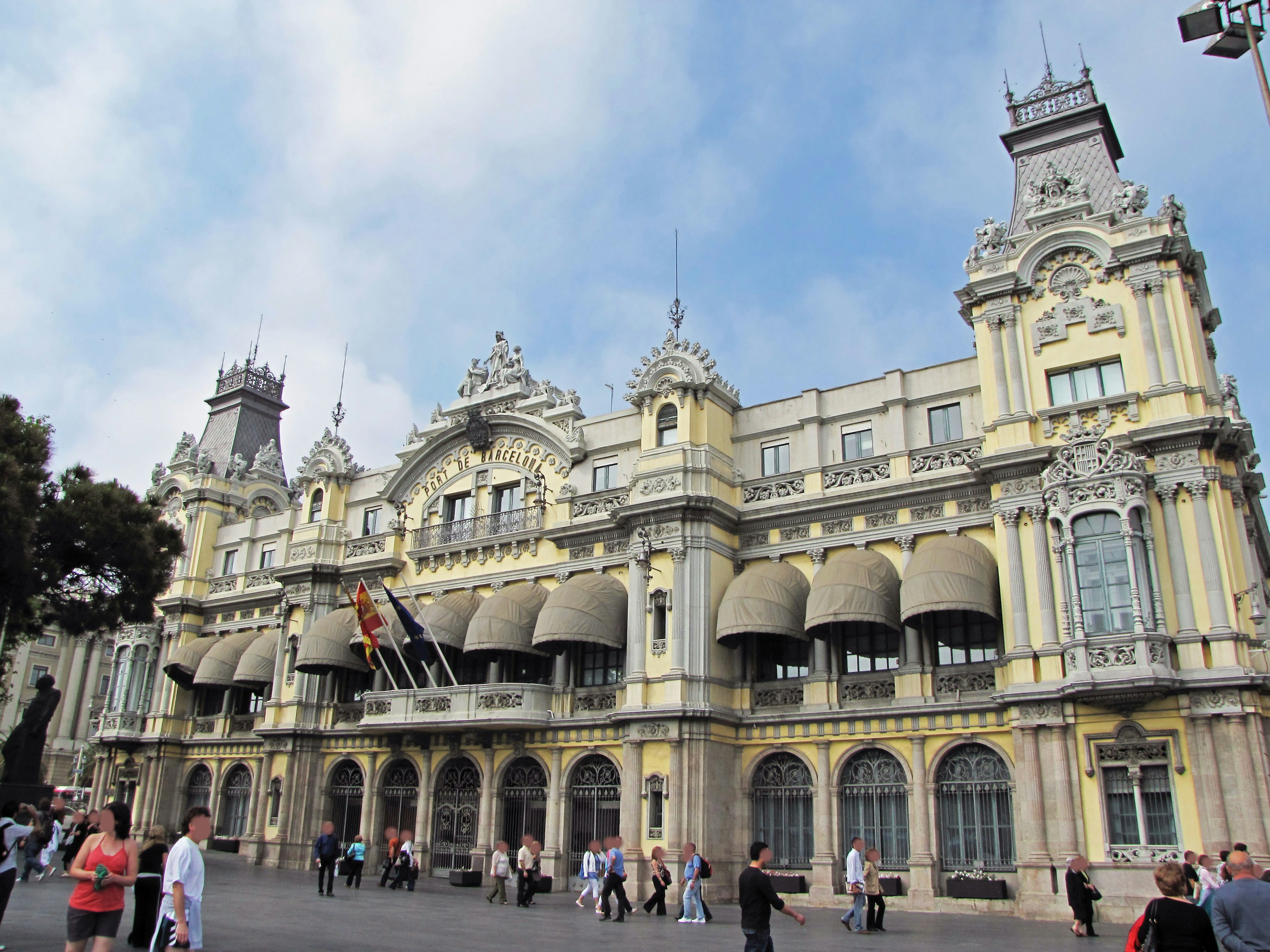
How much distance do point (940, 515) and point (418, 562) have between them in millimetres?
19484

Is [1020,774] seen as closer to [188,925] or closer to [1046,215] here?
[1046,215]

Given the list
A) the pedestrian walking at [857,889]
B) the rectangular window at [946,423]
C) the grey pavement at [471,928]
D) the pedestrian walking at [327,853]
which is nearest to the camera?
the grey pavement at [471,928]

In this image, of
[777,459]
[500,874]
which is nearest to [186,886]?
[500,874]

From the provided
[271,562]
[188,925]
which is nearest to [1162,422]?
[188,925]

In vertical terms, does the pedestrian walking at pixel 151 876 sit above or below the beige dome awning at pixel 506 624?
below

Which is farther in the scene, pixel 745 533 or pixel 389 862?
pixel 745 533

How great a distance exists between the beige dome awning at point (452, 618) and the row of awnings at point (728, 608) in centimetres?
4

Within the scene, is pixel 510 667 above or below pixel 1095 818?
above

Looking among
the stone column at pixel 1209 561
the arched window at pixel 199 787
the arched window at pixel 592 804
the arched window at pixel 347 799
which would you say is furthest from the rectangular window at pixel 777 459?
the arched window at pixel 199 787

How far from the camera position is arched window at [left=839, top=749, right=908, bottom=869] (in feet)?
87.0

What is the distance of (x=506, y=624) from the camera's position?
32.3m

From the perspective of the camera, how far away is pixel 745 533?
31562 mm

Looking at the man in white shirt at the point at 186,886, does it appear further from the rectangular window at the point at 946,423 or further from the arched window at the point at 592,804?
the rectangular window at the point at 946,423

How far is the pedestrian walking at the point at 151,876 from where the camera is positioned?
12.1m
